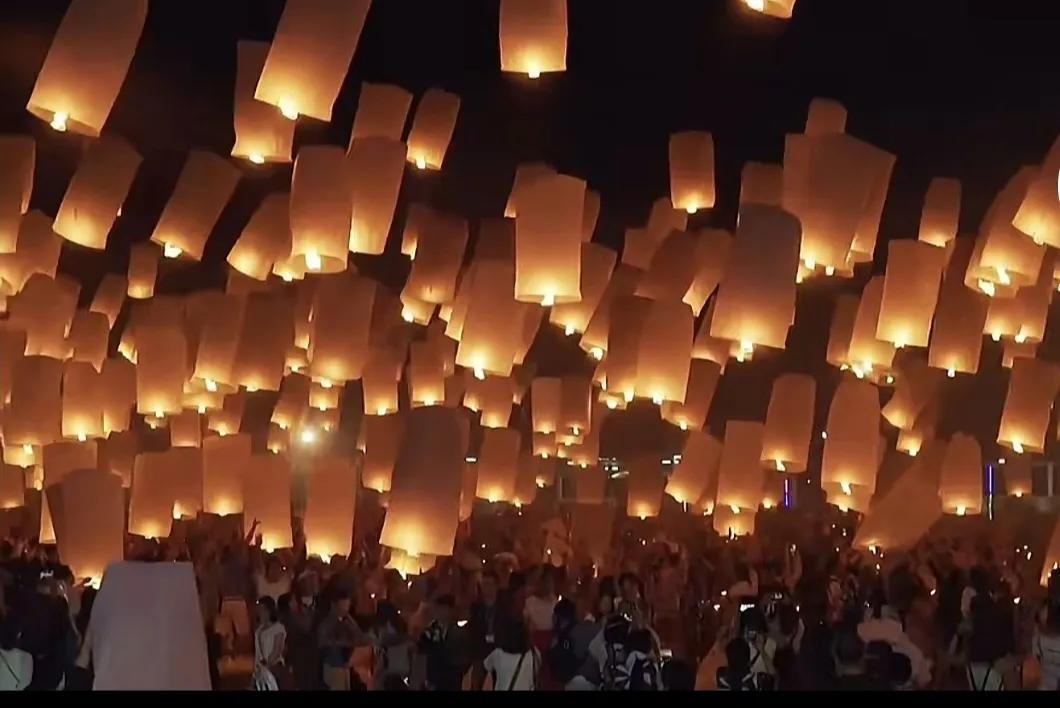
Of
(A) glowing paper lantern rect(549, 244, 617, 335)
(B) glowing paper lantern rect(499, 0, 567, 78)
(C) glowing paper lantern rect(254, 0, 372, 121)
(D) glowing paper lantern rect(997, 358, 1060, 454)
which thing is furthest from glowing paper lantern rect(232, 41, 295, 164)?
(D) glowing paper lantern rect(997, 358, 1060, 454)

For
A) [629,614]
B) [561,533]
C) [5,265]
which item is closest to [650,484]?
[561,533]

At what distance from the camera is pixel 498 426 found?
11.6 metres

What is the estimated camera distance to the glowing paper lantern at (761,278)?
6367 mm

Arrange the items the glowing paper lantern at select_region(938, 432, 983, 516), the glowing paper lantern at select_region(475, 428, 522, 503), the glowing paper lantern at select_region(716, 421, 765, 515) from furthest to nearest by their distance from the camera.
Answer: the glowing paper lantern at select_region(475, 428, 522, 503) < the glowing paper lantern at select_region(938, 432, 983, 516) < the glowing paper lantern at select_region(716, 421, 765, 515)

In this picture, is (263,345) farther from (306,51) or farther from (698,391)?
(306,51)

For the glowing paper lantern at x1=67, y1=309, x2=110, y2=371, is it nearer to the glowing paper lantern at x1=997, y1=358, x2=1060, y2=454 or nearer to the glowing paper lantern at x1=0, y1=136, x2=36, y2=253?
the glowing paper lantern at x1=0, y1=136, x2=36, y2=253

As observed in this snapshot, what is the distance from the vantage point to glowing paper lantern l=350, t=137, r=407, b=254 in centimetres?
701

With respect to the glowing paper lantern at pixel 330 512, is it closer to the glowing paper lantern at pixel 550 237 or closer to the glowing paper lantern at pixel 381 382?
the glowing paper lantern at pixel 381 382

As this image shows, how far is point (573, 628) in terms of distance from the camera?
568 cm

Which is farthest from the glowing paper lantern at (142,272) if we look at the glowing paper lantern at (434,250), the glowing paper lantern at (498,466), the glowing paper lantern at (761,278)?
the glowing paper lantern at (761,278)

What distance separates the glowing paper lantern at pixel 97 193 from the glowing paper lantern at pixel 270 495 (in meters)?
2.92

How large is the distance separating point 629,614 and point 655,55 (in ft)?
13.6

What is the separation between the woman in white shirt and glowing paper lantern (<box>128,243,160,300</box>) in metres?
6.55

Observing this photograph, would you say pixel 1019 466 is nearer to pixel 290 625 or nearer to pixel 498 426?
pixel 498 426
